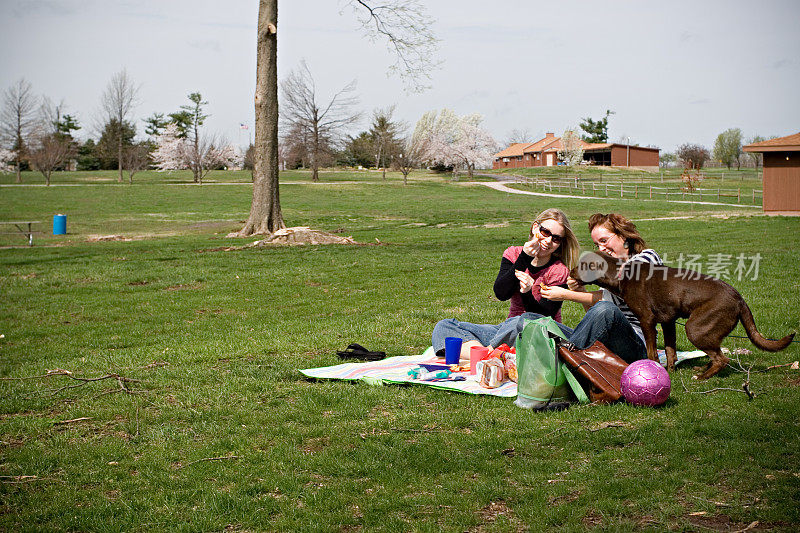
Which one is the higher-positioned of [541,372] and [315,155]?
[315,155]

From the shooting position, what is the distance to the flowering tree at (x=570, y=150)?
85.4m

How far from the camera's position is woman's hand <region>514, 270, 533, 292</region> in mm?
6082

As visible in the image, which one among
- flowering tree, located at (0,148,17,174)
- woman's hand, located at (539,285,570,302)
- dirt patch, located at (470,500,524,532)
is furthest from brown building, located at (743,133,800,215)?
flowering tree, located at (0,148,17,174)

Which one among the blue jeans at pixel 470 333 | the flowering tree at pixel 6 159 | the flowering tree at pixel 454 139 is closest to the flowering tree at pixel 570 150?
the flowering tree at pixel 454 139

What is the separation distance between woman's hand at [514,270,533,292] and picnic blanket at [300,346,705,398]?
853mm

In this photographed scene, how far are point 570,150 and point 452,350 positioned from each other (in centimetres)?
8362

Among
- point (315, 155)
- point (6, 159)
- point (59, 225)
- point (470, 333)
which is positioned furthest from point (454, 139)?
point (470, 333)

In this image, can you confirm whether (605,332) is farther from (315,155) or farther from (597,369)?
(315,155)

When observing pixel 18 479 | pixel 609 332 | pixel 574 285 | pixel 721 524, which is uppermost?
pixel 574 285

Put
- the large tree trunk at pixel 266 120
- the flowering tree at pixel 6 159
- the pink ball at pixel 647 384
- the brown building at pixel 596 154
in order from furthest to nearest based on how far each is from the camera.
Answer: the brown building at pixel 596 154
the flowering tree at pixel 6 159
the large tree trunk at pixel 266 120
the pink ball at pixel 647 384

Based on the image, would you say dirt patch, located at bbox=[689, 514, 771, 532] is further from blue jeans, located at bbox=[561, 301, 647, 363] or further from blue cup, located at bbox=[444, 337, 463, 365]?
blue cup, located at bbox=[444, 337, 463, 365]

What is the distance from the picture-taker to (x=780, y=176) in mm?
28781

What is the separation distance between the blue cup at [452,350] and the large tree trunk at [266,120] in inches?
543

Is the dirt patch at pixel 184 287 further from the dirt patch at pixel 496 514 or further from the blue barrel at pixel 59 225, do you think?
the blue barrel at pixel 59 225
